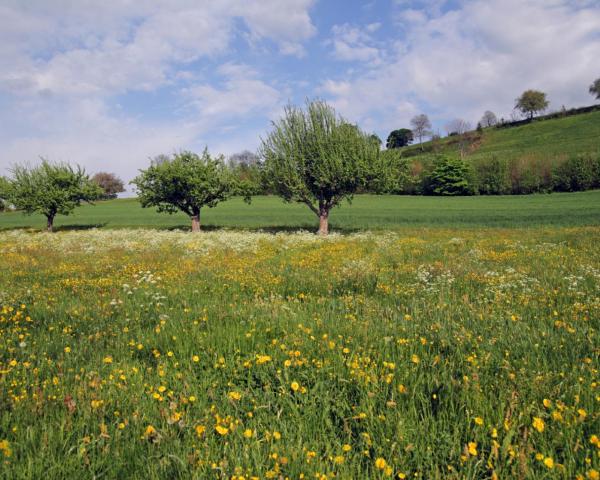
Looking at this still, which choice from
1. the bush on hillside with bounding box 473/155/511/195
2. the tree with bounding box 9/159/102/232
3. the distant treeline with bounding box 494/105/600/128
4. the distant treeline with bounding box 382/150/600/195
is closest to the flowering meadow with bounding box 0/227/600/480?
the tree with bounding box 9/159/102/232

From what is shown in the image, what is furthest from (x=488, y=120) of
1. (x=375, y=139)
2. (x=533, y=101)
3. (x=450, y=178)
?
(x=375, y=139)

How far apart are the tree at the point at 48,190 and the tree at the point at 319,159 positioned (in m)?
22.8

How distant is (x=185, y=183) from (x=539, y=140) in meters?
94.0

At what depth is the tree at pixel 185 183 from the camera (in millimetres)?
29406

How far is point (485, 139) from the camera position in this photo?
10756cm

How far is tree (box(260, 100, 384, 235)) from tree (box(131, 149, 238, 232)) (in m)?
6.25

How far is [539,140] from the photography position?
293 ft

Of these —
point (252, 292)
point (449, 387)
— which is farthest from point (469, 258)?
point (449, 387)

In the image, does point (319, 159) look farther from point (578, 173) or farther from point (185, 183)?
point (578, 173)

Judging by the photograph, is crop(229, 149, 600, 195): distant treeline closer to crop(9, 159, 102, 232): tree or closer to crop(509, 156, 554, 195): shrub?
crop(509, 156, 554, 195): shrub

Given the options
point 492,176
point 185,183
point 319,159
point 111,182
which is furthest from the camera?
point 111,182

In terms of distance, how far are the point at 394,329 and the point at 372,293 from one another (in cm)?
292

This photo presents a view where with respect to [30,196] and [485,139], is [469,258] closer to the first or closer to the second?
[30,196]

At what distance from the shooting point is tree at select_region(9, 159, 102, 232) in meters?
34.9
